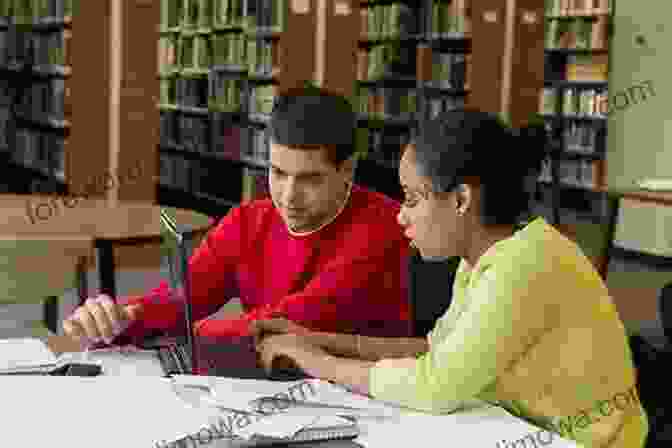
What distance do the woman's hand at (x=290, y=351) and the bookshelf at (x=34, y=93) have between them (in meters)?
5.46

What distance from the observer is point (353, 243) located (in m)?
2.17

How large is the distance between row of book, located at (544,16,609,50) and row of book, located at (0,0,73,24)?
152 inches

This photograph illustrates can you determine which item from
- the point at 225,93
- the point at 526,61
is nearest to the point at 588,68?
the point at 526,61

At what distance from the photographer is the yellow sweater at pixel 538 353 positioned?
1472 mm

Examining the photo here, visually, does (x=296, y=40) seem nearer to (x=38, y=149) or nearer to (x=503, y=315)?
(x=38, y=149)

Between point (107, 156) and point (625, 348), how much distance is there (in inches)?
202

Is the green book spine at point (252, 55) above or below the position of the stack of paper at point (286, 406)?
above

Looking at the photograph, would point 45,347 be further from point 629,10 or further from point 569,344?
point 629,10

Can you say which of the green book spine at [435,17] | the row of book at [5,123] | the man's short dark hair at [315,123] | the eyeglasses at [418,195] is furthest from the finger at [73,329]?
the row of book at [5,123]

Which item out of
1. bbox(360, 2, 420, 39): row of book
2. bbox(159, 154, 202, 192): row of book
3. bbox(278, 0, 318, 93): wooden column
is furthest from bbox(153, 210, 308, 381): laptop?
bbox(159, 154, 202, 192): row of book

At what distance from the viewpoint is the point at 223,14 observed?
8.09m

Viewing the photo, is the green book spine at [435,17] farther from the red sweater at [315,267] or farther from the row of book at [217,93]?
the red sweater at [315,267]

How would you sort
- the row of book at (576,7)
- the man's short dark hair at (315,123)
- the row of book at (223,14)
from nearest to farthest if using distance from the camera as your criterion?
1. the man's short dark hair at (315,123)
2. the row of book at (223,14)
3. the row of book at (576,7)

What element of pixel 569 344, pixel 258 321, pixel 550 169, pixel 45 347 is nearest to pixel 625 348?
pixel 569 344
